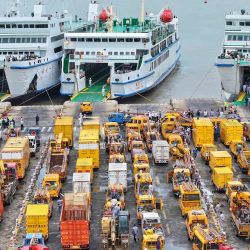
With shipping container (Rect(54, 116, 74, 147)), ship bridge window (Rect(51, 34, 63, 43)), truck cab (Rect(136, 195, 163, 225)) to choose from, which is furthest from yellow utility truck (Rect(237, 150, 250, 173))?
ship bridge window (Rect(51, 34, 63, 43))

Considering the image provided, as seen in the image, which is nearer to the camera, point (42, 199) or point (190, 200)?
point (190, 200)

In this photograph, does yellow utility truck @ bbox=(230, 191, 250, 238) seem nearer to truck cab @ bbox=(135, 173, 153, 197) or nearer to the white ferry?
truck cab @ bbox=(135, 173, 153, 197)

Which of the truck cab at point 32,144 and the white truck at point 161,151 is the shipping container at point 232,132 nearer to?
the white truck at point 161,151

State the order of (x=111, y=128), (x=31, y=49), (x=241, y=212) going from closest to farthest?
(x=241, y=212)
(x=111, y=128)
(x=31, y=49)

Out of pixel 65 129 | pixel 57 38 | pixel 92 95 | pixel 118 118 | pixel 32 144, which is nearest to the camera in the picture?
pixel 32 144

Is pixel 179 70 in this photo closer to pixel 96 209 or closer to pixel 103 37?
pixel 103 37

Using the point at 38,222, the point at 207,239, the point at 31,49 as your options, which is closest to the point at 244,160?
the point at 207,239

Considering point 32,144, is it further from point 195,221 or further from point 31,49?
point 31,49

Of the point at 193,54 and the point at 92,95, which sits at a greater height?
the point at 92,95
